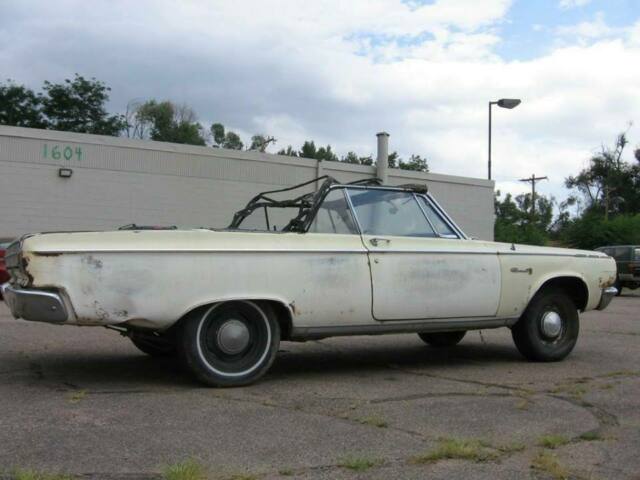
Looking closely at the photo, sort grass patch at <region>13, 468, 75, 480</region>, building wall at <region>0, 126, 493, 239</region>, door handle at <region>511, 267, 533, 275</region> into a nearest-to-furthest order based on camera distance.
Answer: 1. grass patch at <region>13, 468, 75, 480</region>
2. door handle at <region>511, 267, 533, 275</region>
3. building wall at <region>0, 126, 493, 239</region>

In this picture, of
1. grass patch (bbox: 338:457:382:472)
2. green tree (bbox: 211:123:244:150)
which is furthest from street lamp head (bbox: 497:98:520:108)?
green tree (bbox: 211:123:244:150)

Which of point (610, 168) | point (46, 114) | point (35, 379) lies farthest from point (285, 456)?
point (610, 168)

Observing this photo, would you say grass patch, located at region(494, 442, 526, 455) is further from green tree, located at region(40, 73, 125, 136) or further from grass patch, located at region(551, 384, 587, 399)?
green tree, located at region(40, 73, 125, 136)

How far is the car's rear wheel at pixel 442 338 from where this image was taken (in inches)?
301

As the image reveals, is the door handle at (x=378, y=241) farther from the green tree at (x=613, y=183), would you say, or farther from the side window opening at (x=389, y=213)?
the green tree at (x=613, y=183)

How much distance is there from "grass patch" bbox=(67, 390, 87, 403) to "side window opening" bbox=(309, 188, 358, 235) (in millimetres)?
2092

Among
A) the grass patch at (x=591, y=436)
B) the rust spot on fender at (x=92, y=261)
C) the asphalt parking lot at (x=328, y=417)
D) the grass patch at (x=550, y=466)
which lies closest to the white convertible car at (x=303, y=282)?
the rust spot on fender at (x=92, y=261)

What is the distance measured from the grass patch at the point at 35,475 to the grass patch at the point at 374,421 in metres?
1.77

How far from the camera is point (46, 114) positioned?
40.6 m

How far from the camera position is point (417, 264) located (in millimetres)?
5785

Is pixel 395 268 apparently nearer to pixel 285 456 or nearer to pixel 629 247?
pixel 285 456

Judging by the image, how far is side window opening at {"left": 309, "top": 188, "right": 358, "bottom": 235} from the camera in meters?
5.75

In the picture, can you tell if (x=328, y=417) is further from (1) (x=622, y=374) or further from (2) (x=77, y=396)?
(1) (x=622, y=374)

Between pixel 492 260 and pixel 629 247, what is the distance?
18.0 m
